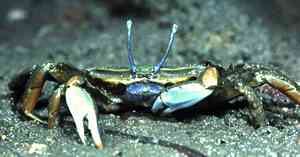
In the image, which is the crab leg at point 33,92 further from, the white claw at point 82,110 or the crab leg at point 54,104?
the white claw at point 82,110

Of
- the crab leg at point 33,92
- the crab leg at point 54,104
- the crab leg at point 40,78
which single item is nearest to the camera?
the crab leg at point 54,104

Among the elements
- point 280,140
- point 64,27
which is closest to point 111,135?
point 280,140

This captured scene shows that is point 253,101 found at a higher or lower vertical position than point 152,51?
lower

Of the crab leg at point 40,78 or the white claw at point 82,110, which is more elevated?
the crab leg at point 40,78

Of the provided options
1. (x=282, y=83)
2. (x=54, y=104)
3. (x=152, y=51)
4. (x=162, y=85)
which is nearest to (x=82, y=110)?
(x=54, y=104)

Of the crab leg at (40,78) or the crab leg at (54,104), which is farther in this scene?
the crab leg at (40,78)

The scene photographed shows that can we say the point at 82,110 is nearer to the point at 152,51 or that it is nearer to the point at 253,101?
the point at 253,101

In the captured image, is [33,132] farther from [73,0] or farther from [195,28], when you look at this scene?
[73,0]

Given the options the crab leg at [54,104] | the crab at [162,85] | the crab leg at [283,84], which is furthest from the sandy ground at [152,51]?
the crab leg at [283,84]

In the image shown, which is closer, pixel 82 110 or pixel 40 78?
pixel 82 110
